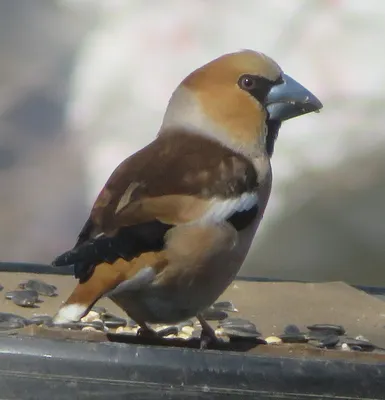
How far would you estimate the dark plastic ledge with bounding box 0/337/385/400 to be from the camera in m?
2.04

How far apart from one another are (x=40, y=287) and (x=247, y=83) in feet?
2.61

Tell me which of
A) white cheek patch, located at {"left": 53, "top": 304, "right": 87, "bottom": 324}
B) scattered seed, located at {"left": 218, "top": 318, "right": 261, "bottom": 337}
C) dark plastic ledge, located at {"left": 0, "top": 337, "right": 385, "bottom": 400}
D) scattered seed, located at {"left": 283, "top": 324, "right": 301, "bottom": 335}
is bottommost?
scattered seed, located at {"left": 218, "top": 318, "right": 261, "bottom": 337}

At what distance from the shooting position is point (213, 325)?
287 centimetres

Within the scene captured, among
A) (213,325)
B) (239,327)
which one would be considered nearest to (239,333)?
(239,327)

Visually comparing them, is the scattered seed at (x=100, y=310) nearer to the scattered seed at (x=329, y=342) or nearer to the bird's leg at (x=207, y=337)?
the bird's leg at (x=207, y=337)

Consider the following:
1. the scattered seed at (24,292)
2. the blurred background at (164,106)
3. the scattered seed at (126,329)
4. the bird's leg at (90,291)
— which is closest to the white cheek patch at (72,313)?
the bird's leg at (90,291)

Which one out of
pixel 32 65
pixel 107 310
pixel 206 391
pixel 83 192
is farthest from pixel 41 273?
pixel 206 391

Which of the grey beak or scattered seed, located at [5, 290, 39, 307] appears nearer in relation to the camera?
the grey beak

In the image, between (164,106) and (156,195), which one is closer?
(156,195)

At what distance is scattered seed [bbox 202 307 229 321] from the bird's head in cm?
43

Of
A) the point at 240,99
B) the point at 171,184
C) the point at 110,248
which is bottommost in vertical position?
the point at 110,248

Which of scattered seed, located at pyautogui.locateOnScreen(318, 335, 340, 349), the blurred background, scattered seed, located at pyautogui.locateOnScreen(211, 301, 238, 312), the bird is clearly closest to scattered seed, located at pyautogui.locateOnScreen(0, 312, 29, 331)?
the bird

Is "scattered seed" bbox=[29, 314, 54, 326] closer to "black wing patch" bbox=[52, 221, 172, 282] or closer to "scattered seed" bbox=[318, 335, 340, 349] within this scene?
"black wing patch" bbox=[52, 221, 172, 282]

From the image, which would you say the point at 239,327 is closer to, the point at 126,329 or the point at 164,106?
the point at 126,329
